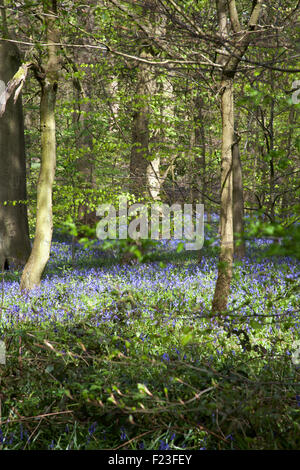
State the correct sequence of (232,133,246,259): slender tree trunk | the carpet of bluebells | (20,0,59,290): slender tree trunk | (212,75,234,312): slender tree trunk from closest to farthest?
the carpet of bluebells < (212,75,234,312): slender tree trunk < (20,0,59,290): slender tree trunk < (232,133,246,259): slender tree trunk

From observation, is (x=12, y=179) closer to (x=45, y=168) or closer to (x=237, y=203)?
(x=45, y=168)

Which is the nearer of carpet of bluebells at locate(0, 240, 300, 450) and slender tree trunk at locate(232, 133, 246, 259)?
carpet of bluebells at locate(0, 240, 300, 450)

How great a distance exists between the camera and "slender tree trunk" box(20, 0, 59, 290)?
7426 mm

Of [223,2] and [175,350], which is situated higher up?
[223,2]

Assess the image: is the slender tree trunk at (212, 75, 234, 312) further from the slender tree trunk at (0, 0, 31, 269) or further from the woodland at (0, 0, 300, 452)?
the slender tree trunk at (0, 0, 31, 269)

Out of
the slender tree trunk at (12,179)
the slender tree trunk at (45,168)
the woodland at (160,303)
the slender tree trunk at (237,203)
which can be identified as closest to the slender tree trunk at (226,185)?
the woodland at (160,303)

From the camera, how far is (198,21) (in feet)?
16.3

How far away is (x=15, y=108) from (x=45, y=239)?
14.8ft

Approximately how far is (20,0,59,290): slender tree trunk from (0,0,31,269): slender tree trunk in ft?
8.66

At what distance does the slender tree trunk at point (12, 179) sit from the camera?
1010 centimetres

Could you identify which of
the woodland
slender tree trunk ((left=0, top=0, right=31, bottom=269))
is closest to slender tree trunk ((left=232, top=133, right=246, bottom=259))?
the woodland

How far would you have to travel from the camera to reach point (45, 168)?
7.54 meters
